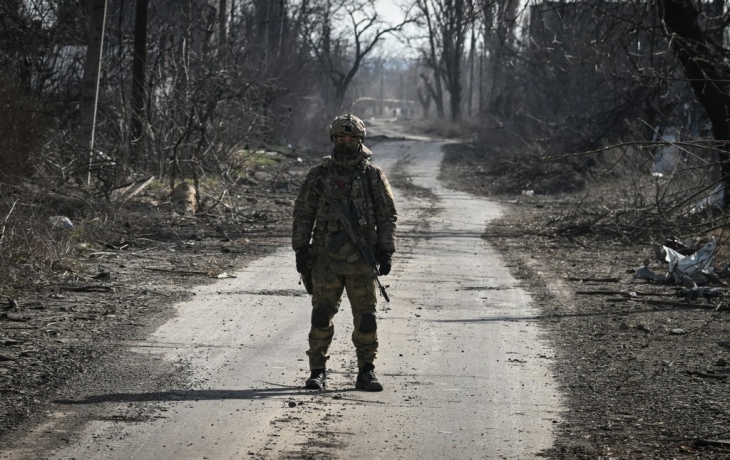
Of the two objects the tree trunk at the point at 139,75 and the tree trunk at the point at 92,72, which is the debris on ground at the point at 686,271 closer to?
the tree trunk at the point at 92,72

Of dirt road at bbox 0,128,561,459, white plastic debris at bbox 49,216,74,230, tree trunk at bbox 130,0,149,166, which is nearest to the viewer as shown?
dirt road at bbox 0,128,561,459

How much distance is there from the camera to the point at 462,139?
60438 millimetres

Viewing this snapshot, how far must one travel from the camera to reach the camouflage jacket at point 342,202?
269 inches

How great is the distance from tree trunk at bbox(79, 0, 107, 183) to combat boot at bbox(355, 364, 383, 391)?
12181 mm

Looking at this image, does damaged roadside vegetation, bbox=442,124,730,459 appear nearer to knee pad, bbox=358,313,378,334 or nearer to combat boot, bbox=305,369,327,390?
knee pad, bbox=358,313,378,334

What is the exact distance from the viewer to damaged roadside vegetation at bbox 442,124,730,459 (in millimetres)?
6004

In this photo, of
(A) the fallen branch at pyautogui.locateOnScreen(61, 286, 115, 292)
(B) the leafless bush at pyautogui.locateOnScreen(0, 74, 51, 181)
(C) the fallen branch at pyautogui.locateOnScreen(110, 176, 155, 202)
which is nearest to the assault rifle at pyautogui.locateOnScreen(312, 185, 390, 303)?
(A) the fallen branch at pyautogui.locateOnScreen(61, 286, 115, 292)

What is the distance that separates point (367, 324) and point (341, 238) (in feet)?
2.00

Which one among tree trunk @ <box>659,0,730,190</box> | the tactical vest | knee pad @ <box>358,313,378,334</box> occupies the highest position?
tree trunk @ <box>659,0,730,190</box>

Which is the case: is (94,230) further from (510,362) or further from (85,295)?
(510,362)

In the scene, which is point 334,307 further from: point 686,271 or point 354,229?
point 686,271

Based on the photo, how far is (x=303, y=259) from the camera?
22.4 feet

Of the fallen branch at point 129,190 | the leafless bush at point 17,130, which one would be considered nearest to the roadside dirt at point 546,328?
the fallen branch at point 129,190

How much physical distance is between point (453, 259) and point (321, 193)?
7384 mm
